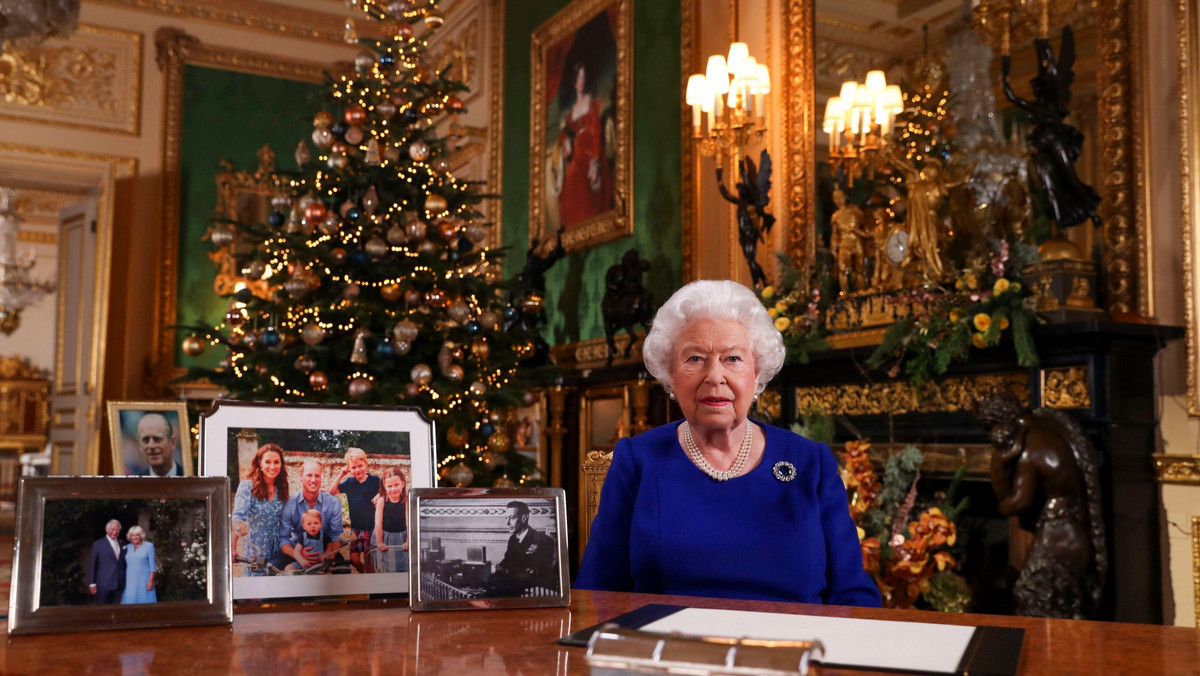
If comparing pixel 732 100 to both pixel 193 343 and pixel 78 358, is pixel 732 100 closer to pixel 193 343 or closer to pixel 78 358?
pixel 193 343

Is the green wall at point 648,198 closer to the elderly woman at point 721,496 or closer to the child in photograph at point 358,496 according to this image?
the elderly woman at point 721,496

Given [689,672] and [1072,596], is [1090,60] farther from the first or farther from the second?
[689,672]

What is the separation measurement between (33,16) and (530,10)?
169 inches

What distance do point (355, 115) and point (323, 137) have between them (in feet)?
0.66

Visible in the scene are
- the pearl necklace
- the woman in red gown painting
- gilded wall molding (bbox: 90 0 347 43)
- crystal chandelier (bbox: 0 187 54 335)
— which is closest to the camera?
the pearl necklace

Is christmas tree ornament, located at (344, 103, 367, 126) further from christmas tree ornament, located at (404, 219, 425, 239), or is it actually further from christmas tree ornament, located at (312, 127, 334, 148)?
christmas tree ornament, located at (404, 219, 425, 239)

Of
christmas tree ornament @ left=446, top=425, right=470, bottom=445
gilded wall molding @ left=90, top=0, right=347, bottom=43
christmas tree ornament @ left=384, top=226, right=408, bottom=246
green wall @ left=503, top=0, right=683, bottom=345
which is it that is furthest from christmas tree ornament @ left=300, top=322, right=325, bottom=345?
gilded wall molding @ left=90, top=0, right=347, bottom=43

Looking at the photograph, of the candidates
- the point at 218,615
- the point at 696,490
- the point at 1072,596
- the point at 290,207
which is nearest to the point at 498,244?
the point at 290,207

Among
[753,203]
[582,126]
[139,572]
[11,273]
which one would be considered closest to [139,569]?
[139,572]

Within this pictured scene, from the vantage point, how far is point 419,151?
17.4ft

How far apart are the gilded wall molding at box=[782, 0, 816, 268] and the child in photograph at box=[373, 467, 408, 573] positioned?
4.29 meters

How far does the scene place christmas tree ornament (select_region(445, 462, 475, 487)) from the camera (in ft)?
16.4

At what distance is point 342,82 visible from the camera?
5484 millimetres

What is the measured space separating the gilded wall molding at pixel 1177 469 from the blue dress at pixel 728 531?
8.11ft
